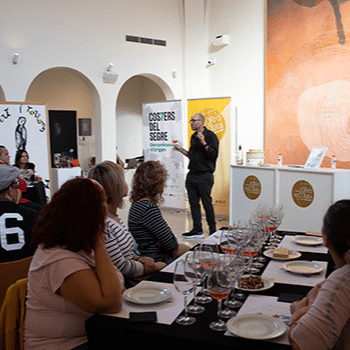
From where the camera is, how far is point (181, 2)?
894cm

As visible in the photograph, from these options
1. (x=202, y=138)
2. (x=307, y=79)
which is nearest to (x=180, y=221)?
(x=202, y=138)

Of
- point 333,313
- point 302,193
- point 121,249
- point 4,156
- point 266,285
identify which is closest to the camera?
point 333,313

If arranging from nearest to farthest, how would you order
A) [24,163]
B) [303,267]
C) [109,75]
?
[303,267]
[24,163]
[109,75]

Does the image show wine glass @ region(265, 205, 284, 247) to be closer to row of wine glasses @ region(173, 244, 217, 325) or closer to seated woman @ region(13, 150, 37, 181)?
row of wine glasses @ region(173, 244, 217, 325)

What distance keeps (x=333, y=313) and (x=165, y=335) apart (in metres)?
0.61

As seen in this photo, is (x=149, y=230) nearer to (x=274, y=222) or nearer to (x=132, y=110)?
(x=274, y=222)

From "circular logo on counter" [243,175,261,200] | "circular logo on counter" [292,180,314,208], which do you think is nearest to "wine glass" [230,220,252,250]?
"circular logo on counter" [292,180,314,208]

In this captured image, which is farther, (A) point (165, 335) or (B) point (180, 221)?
(B) point (180, 221)

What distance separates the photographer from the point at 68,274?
1.81 meters

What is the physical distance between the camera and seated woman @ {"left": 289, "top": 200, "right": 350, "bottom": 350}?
1.47 meters

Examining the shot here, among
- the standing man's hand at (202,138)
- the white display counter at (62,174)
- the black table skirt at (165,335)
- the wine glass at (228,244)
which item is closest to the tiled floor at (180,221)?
the white display counter at (62,174)

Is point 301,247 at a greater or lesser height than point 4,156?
lesser

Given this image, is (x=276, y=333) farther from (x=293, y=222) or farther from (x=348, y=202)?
(x=293, y=222)

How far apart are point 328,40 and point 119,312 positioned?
6561mm
